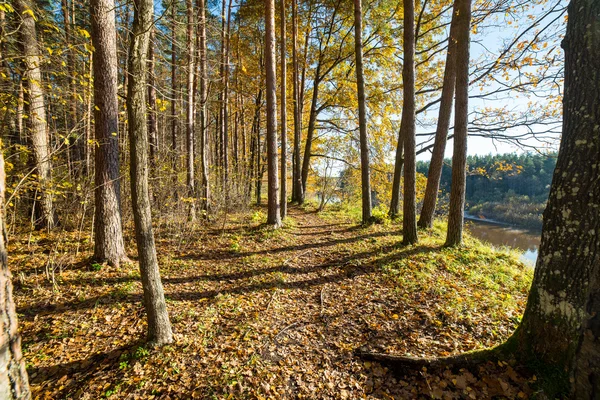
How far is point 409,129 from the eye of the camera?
6617 mm

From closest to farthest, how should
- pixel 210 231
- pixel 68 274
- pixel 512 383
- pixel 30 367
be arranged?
pixel 512 383 < pixel 30 367 < pixel 68 274 < pixel 210 231

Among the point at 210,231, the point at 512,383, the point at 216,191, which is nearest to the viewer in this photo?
the point at 512,383

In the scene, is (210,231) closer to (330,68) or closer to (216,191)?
(216,191)

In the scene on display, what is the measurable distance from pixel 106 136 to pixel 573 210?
697 centimetres

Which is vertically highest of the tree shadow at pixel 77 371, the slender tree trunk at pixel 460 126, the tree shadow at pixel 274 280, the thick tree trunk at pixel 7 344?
the slender tree trunk at pixel 460 126

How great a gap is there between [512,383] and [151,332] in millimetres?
4086

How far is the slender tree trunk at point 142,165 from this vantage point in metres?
2.59

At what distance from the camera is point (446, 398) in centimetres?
251

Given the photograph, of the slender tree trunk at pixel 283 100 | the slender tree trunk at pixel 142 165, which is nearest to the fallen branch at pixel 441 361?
the slender tree trunk at pixel 142 165

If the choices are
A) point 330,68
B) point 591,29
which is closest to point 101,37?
point 591,29

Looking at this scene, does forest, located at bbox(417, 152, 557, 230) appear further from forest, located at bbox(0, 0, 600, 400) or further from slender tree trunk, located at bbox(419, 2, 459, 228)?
forest, located at bbox(0, 0, 600, 400)

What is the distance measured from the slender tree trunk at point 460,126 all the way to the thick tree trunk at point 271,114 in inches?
191

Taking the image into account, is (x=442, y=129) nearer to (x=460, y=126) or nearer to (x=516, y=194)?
(x=460, y=126)

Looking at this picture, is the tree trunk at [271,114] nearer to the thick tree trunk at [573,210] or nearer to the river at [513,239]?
the thick tree trunk at [573,210]
